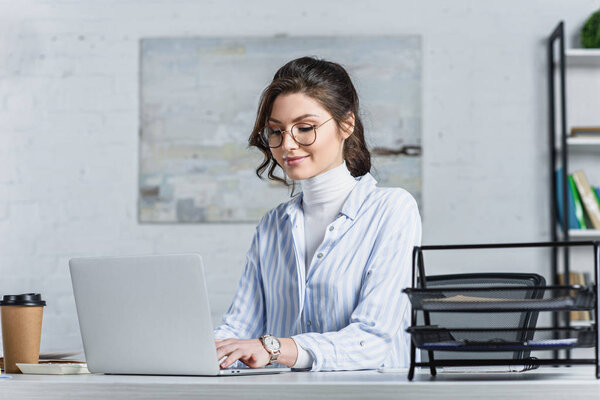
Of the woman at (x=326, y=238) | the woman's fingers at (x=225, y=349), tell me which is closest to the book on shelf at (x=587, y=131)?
the woman at (x=326, y=238)

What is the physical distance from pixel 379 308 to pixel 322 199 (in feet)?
1.18

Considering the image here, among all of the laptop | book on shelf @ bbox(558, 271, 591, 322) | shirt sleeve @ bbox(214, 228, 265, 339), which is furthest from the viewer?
book on shelf @ bbox(558, 271, 591, 322)

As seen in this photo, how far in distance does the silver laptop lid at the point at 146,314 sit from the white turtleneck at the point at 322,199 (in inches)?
23.8

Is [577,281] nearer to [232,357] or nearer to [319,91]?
[319,91]

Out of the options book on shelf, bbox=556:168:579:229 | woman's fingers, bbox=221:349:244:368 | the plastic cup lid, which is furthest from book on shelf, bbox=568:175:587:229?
the plastic cup lid

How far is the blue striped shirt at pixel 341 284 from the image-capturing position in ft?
4.53

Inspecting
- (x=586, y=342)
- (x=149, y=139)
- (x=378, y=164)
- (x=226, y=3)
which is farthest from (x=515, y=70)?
(x=586, y=342)

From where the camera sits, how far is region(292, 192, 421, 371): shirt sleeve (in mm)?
1327

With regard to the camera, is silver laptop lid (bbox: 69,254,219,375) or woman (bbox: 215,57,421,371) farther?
woman (bbox: 215,57,421,371)

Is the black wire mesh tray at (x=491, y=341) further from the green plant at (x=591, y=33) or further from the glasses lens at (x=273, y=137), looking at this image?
the green plant at (x=591, y=33)

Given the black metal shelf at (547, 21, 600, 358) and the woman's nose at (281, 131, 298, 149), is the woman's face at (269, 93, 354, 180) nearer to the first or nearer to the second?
the woman's nose at (281, 131, 298, 149)

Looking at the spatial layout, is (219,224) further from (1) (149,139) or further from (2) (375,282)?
(2) (375,282)

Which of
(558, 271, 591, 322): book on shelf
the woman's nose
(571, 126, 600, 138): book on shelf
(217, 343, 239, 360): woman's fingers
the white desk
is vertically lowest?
(558, 271, 591, 322): book on shelf

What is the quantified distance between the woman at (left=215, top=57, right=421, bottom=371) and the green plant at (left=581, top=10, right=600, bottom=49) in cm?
195
